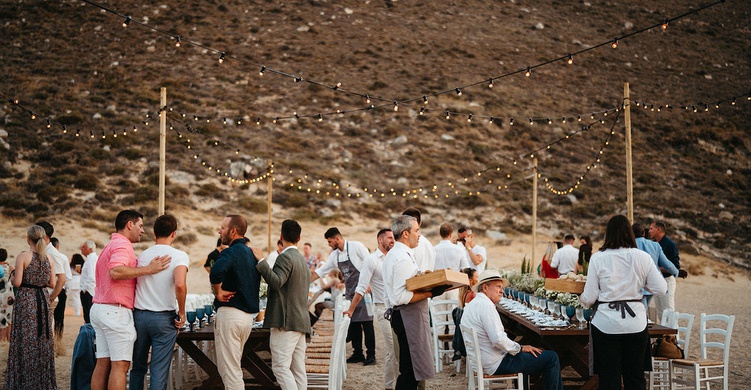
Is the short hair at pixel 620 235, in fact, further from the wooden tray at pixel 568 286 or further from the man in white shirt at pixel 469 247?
the man in white shirt at pixel 469 247

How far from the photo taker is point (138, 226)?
5977mm

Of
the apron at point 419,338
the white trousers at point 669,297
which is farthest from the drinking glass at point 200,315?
the white trousers at point 669,297

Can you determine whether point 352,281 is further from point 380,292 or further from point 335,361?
point 335,361

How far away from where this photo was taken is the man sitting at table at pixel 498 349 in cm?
581

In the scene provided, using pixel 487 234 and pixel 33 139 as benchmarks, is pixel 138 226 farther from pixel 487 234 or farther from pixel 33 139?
pixel 33 139

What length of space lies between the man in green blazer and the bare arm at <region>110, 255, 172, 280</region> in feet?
2.43

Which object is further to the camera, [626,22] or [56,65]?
[626,22]

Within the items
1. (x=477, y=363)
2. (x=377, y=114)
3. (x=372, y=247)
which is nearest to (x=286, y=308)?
(x=477, y=363)

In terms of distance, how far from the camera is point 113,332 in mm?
5496

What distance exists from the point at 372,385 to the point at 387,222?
1917 centimetres

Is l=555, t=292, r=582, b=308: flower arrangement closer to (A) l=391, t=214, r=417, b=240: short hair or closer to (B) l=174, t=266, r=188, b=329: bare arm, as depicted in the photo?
(A) l=391, t=214, r=417, b=240: short hair

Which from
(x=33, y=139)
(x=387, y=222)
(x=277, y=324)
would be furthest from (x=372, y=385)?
(x=33, y=139)

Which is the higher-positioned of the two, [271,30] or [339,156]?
[271,30]

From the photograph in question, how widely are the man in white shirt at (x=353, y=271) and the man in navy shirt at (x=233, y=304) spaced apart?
303cm
